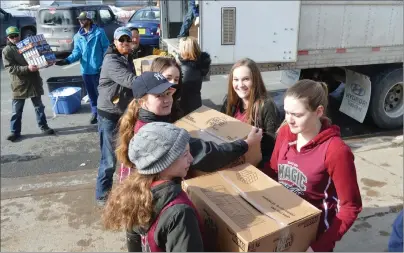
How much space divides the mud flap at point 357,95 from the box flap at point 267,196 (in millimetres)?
4658

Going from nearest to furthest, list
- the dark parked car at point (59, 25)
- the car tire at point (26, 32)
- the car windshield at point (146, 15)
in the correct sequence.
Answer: the dark parked car at point (59, 25), the car windshield at point (146, 15), the car tire at point (26, 32)

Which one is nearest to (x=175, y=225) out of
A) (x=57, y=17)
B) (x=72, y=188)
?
(x=72, y=188)

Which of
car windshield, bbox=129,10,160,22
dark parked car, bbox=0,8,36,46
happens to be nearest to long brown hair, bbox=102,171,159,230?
car windshield, bbox=129,10,160,22

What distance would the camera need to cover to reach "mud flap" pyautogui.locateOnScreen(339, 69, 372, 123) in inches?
236

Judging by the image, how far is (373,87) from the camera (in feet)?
19.5

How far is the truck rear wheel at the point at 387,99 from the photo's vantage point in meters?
5.96

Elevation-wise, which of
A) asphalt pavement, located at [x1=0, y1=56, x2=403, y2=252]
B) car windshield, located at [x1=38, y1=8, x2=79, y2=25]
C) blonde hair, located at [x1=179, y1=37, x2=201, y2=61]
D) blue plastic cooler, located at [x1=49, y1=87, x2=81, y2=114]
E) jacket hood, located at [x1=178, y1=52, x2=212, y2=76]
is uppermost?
car windshield, located at [x1=38, y1=8, x2=79, y2=25]

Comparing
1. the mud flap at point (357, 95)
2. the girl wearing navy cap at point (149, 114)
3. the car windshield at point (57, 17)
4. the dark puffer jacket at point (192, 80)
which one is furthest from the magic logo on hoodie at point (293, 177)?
the car windshield at point (57, 17)

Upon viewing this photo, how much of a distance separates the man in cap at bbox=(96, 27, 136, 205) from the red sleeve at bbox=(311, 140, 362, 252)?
2027 mm

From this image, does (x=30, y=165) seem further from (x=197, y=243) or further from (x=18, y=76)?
(x=197, y=243)

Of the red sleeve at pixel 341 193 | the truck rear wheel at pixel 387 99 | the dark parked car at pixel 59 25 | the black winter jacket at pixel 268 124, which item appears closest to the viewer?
the red sleeve at pixel 341 193

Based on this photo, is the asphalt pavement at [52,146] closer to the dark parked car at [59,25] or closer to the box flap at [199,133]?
the box flap at [199,133]

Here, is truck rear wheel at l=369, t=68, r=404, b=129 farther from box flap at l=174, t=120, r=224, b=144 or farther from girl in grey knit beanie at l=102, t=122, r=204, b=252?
girl in grey knit beanie at l=102, t=122, r=204, b=252

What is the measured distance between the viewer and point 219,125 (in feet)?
Result: 7.80
